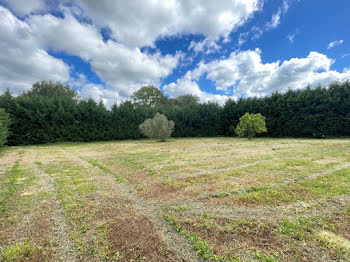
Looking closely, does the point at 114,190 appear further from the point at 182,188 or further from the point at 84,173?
the point at 84,173

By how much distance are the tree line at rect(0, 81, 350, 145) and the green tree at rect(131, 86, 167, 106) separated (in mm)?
11728

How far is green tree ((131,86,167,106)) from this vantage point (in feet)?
98.7

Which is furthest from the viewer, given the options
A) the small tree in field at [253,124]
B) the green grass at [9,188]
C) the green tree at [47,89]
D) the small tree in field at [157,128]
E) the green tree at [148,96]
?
the green tree at [148,96]

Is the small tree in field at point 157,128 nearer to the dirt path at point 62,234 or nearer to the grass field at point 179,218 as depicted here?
the grass field at point 179,218

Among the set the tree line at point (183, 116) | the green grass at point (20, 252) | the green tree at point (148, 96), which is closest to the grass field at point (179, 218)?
the green grass at point (20, 252)

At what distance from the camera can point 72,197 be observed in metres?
2.81

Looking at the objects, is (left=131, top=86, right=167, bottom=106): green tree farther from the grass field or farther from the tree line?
the grass field

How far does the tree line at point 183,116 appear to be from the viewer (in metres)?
12.7

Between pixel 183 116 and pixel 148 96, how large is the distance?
13.6m

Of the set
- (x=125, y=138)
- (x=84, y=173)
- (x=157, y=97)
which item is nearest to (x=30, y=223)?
(x=84, y=173)

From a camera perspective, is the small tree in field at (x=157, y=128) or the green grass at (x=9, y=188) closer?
the green grass at (x=9, y=188)

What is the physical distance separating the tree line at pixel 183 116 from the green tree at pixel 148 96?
11.7m

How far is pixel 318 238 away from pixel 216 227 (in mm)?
1110

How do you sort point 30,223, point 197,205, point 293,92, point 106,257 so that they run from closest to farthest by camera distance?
point 106,257, point 30,223, point 197,205, point 293,92
